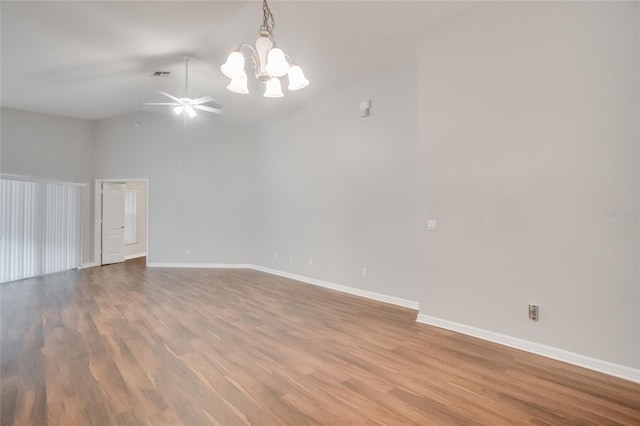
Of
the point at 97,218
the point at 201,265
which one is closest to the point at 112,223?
the point at 97,218

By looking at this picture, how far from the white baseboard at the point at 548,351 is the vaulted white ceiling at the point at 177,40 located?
3309mm

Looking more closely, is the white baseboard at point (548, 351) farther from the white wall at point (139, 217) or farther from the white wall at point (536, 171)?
the white wall at point (139, 217)

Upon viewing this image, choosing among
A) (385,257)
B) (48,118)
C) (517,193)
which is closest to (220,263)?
(385,257)

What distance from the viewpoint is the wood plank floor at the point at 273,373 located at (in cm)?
187

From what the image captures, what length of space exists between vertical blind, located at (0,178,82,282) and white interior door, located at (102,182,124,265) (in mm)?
514

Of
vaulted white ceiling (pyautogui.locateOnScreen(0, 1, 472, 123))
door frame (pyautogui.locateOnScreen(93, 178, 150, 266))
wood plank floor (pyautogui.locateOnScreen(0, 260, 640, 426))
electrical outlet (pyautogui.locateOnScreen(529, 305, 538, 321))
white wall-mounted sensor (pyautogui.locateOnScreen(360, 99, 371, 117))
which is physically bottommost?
wood plank floor (pyautogui.locateOnScreen(0, 260, 640, 426))

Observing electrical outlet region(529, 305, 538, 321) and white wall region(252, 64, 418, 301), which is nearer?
electrical outlet region(529, 305, 538, 321)

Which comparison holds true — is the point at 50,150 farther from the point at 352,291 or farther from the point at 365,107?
the point at 352,291

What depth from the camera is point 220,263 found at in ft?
23.4

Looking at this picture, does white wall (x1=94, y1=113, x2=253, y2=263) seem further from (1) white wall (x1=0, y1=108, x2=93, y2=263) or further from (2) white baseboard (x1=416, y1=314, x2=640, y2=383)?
(2) white baseboard (x1=416, y1=314, x2=640, y2=383)

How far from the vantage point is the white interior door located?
7.44 m

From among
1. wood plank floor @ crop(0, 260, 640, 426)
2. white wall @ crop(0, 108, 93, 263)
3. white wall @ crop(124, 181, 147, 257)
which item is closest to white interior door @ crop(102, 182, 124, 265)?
white wall @ crop(0, 108, 93, 263)

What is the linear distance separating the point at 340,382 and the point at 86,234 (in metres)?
7.59

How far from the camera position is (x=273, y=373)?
2.35m
